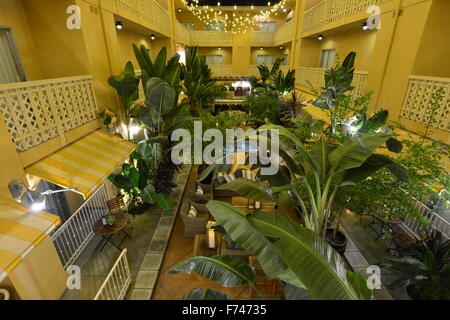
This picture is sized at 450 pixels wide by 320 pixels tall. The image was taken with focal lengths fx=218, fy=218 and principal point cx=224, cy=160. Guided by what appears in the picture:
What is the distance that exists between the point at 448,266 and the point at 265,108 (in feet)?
33.4

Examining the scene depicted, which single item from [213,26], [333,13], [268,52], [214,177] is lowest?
[214,177]

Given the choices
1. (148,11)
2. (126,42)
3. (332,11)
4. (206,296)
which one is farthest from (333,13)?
(206,296)

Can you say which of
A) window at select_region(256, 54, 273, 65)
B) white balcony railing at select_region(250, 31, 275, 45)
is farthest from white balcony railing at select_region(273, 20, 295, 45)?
window at select_region(256, 54, 273, 65)

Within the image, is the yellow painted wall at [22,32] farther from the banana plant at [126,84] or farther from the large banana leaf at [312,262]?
the large banana leaf at [312,262]

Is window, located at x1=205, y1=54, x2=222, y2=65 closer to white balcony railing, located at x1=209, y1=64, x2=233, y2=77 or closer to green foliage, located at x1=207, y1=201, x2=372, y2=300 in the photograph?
white balcony railing, located at x1=209, y1=64, x2=233, y2=77

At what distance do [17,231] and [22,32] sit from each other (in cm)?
486

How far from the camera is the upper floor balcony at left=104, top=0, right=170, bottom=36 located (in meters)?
6.61

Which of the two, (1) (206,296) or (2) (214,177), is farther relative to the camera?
(2) (214,177)

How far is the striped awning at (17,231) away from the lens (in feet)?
8.98

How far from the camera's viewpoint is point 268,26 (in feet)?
66.9

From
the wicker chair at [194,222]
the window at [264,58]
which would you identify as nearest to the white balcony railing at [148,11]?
the wicker chair at [194,222]

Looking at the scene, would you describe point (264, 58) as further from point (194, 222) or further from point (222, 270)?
point (222, 270)
